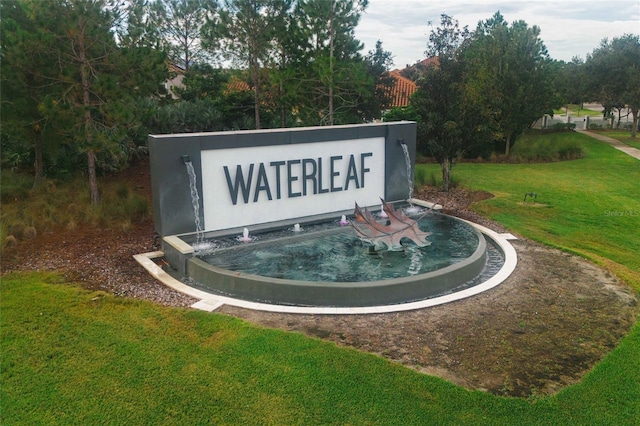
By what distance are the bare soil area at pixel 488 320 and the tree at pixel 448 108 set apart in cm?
676

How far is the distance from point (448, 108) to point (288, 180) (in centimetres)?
733

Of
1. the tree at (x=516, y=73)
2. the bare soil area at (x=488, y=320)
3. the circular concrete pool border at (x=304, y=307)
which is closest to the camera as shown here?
the bare soil area at (x=488, y=320)

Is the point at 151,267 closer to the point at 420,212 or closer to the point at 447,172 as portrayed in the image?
the point at 420,212

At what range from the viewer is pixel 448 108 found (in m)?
17.9

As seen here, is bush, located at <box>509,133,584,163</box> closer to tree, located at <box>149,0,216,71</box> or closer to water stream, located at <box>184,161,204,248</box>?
tree, located at <box>149,0,216,71</box>

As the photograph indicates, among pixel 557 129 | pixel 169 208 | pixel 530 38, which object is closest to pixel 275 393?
pixel 169 208

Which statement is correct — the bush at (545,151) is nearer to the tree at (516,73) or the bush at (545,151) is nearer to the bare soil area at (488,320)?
the tree at (516,73)

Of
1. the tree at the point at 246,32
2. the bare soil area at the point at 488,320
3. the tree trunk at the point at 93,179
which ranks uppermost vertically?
the tree at the point at 246,32

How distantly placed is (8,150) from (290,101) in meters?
10.7

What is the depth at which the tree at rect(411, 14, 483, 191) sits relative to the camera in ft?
58.4

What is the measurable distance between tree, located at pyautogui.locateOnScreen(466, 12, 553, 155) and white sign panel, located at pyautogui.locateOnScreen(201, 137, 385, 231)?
1579 centimetres

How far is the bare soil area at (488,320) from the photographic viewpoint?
6.98 metres

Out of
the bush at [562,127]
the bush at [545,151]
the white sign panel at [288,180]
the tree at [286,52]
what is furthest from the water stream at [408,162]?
the bush at [562,127]

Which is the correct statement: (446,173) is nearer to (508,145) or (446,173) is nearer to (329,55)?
(329,55)
